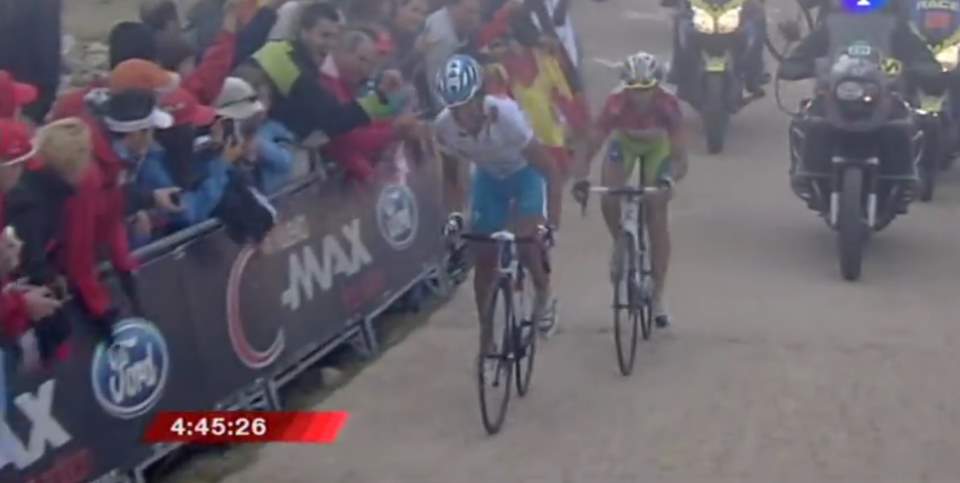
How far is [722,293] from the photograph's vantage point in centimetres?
1316

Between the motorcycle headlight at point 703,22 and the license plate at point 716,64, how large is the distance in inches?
11.4

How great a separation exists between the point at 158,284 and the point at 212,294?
0.59 meters

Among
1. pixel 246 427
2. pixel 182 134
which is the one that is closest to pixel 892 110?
pixel 246 427

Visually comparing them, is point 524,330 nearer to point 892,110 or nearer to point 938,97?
point 892,110

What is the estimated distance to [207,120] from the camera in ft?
29.8

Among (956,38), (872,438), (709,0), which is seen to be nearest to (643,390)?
(872,438)

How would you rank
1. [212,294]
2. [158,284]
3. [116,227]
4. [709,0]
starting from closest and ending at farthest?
[116,227]
[158,284]
[212,294]
[709,0]

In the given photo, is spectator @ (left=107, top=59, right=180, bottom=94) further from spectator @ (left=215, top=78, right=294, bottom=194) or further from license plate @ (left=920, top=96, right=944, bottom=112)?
license plate @ (left=920, top=96, right=944, bottom=112)

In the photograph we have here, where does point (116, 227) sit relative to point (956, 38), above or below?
above

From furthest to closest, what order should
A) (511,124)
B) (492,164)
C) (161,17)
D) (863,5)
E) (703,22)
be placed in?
(703,22) < (863,5) < (161,17) < (492,164) < (511,124)

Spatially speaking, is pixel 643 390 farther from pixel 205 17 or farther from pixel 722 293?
pixel 205 17

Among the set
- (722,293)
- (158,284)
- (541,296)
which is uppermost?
(158,284)

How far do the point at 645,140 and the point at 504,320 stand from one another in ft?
7.20

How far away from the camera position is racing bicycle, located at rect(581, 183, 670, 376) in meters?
10.9
